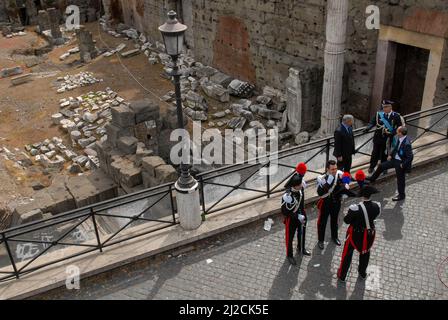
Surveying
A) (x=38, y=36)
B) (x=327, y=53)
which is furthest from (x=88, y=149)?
Answer: (x=38, y=36)

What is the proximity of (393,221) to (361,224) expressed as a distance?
1.71 m

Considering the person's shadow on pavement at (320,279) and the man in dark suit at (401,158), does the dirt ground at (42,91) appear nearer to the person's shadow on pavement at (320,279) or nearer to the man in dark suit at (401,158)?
the person's shadow on pavement at (320,279)

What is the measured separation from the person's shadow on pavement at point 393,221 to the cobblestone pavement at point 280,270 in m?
0.01

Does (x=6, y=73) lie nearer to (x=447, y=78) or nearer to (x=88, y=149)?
(x=88, y=149)

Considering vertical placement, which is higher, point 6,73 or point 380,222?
point 380,222

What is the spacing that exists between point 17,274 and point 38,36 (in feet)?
80.9

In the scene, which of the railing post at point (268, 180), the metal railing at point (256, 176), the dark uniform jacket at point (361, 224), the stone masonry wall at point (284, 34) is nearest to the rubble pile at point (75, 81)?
the stone masonry wall at point (284, 34)

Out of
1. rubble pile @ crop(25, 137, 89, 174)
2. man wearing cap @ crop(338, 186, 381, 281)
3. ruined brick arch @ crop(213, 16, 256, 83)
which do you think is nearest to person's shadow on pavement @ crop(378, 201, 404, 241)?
→ man wearing cap @ crop(338, 186, 381, 281)

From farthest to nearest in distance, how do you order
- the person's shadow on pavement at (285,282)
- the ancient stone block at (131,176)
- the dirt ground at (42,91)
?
1. the dirt ground at (42,91)
2. the ancient stone block at (131,176)
3. the person's shadow on pavement at (285,282)

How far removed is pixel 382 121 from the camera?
8047 millimetres

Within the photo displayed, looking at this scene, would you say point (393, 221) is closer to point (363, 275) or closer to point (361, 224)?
point (363, 275)

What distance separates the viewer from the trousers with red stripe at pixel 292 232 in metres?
6.47

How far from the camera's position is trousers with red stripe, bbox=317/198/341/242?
6660mm
